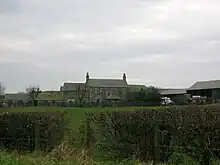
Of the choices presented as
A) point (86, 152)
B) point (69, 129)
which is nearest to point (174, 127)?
point (86, 152)

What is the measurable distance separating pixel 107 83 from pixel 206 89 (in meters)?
44.5

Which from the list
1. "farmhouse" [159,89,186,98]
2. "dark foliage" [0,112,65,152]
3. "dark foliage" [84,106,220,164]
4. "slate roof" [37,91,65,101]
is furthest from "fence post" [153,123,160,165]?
"slate roof" [37,91,65,101]

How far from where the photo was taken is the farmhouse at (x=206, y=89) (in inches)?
3529

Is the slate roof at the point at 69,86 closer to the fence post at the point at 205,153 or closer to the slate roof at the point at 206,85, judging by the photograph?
the slate roof at the point at 206,85

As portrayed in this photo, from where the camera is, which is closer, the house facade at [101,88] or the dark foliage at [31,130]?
the dark foliage at [31,130]

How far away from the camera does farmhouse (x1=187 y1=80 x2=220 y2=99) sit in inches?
3529

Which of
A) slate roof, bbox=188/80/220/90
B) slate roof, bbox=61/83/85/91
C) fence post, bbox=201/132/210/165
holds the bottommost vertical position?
fence post, bbox=201/132/210/165

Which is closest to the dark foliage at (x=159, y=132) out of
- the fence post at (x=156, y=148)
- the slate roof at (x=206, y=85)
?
the fence post at (x=156, y=148)

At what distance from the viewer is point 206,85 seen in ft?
316

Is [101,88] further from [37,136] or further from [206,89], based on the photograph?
[37,136]

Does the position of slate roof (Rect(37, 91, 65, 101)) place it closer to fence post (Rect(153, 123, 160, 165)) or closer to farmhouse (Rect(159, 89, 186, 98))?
farmhouse (Rect(159, 89, 186, 98))

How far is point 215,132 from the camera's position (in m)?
10.6

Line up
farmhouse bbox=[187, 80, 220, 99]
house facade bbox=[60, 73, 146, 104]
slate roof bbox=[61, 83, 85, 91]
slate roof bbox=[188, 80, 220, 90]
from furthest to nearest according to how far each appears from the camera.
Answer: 1. slate roof bbox=[61, 83, 85, 91]
2. house facade bbox=[60, 73, 146, 104]
3. slate roof bbox=[188, 80, 220, 90]
4. farmhouse bbox=[187, 80, 220, 99]

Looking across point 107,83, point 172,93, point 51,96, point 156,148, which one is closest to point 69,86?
point 107,83
